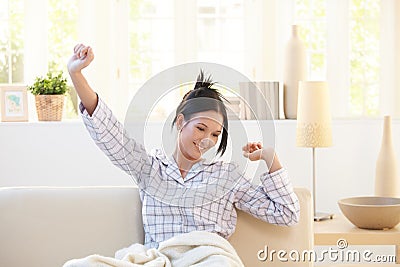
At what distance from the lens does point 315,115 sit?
3.34 m

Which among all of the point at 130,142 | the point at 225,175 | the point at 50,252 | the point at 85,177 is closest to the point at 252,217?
the point at 225,175


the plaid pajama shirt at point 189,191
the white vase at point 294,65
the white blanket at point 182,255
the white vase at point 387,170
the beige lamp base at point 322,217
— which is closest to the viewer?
the white blanket at point 182,255

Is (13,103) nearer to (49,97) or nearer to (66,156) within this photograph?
(49,97)

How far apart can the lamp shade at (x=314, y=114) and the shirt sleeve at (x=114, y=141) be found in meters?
1.12

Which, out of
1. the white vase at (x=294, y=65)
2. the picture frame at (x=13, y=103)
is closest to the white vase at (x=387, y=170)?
the white vase at (x=294, y=65)

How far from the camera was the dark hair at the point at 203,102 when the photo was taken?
2.32 m

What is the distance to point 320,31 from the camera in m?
4.86

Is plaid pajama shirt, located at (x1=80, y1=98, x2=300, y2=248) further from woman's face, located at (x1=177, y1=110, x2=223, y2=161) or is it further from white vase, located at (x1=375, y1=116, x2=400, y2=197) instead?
white vase, located at (x1=375, y1=116, x2=400, y2=197)

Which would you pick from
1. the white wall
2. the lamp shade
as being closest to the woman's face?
the lamp shade

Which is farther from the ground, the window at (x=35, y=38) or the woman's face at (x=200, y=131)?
the window at (x=35, y=38)

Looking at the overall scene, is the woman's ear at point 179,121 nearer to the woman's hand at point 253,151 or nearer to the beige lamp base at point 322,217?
the woman's hand at point 253,151

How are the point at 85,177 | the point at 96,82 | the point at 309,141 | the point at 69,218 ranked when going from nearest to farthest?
1. the point at 69,218
2. the point at 309,141
3. the point at 85,177
4. the point at 96,82

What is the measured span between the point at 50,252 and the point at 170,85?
66 cm

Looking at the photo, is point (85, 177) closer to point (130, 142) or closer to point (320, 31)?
point (130, 142)
